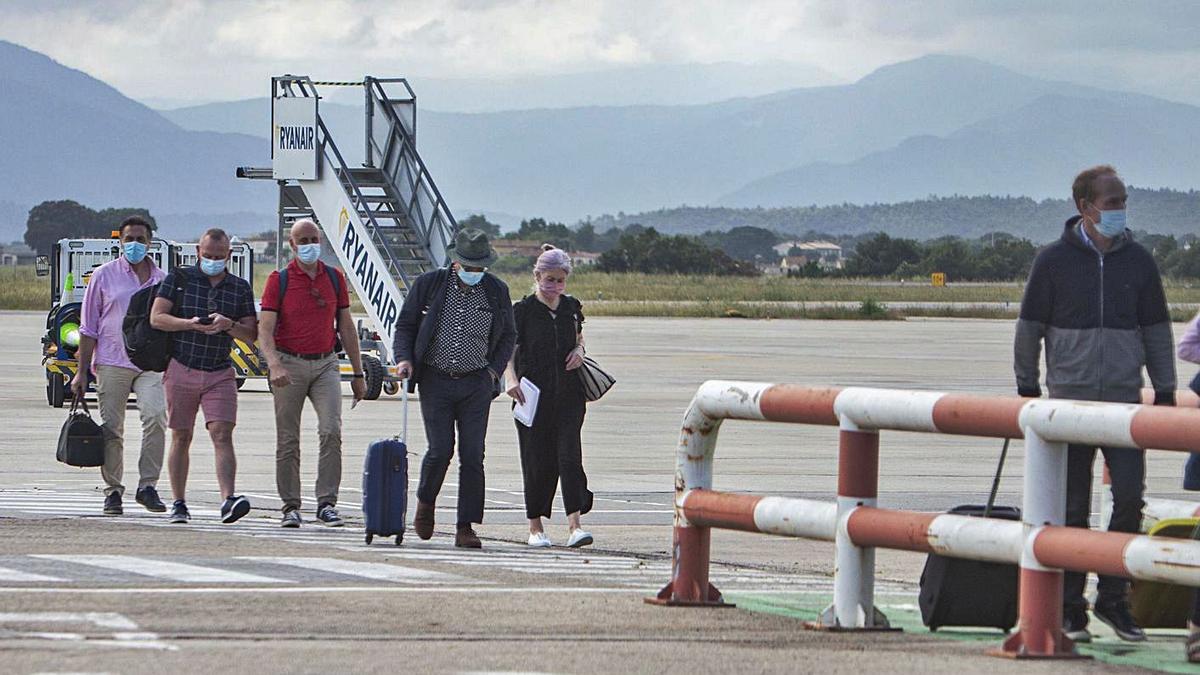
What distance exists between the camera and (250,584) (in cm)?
890

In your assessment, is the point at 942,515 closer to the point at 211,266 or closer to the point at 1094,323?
the point at 1094,323

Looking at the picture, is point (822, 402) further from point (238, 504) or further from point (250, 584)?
point (238, 504)

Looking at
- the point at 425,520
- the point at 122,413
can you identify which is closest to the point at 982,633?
the point at 425,520

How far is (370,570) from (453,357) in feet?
7.95

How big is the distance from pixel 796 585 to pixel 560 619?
6.55 ft

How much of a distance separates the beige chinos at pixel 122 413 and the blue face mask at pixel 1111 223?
7.00 meters

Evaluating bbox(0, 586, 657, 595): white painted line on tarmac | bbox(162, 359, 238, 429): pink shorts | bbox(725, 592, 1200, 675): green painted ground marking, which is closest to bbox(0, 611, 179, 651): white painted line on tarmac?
bbox(0, 586, 657, 595): white painted line on tarmac

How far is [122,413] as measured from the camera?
13305 millimetres

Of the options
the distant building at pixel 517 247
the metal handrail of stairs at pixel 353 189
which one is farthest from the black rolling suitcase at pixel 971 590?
the distant building at pixel 517 247

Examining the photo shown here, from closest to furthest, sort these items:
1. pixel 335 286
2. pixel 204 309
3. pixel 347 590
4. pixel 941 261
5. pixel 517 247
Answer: pixel 347 590 < pixel 204 309 < pixel 335 286 < pixel 941 261 < pixel 517 247

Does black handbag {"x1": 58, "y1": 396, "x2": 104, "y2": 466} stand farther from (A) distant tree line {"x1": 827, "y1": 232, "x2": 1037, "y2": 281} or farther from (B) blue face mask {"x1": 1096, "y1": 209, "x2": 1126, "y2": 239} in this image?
(A) distant tree line {"x1": 827, "y1": 232, "x2": 1037, "y2": 281}

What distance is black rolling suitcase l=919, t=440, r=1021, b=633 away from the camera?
25.8 ft

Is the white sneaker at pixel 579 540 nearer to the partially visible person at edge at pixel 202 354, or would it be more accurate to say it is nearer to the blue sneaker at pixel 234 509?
the blue sneaker at pixel 234 509

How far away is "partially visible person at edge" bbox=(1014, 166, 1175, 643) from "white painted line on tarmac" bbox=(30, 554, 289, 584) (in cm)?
359
